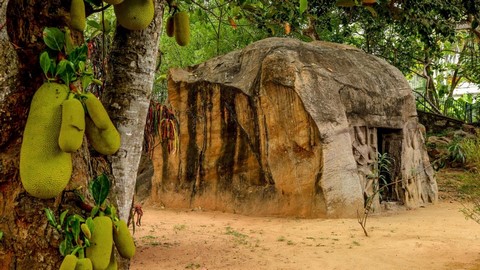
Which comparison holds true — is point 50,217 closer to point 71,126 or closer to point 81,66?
point 71,126

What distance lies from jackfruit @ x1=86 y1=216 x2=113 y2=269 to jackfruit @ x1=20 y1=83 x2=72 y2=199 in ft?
0.57

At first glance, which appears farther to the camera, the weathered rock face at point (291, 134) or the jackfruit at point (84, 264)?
the weathered rock face at point (291, 134)

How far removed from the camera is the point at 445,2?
6.48 m

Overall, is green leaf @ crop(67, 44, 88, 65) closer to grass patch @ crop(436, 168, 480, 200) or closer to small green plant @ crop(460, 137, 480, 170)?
small green plant @ crop(460, 137, 480, 170)

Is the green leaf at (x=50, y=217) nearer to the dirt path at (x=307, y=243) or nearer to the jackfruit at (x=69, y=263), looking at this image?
the jackfruit at (x=69, y=263)

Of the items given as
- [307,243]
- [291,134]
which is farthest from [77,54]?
[291,134]

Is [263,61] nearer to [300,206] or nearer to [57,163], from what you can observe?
[300,206]

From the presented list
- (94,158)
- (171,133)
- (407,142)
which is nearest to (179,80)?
(407,142)

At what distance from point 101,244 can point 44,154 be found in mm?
297

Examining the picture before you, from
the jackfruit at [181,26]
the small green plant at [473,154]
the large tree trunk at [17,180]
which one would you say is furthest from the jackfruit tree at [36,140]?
the small green plant at [473,154]

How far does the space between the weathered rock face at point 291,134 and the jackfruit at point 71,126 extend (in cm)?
637

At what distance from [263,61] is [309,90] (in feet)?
2.88

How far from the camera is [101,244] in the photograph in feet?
4.85

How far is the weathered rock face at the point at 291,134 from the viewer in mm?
7738
